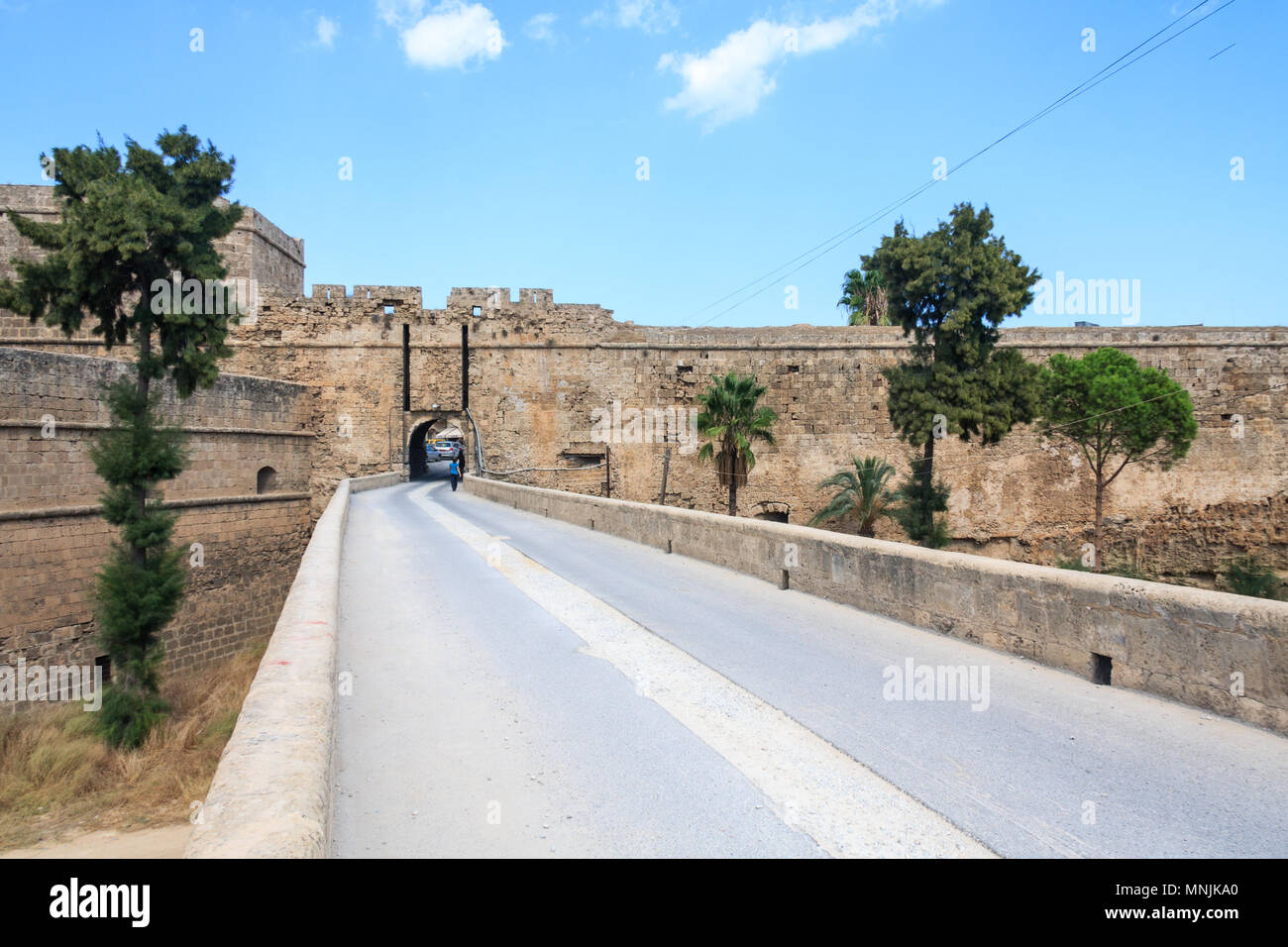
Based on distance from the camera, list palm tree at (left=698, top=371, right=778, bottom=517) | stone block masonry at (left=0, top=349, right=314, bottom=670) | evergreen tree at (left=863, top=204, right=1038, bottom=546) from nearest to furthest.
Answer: stone block masonry at (left=0, top=349, right=314, bottom=670), evergreen tree at (left=863, top=204, right=1038, bottom=546), palm tree at (left=698, top=371, right=778, bottom=517)

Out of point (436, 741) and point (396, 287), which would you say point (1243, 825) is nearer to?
point (436, 741)

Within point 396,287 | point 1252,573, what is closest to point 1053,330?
point 1252,573

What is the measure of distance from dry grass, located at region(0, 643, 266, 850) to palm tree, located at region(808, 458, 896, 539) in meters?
16.5

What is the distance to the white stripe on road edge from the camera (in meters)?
2.90

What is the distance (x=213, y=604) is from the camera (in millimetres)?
19328

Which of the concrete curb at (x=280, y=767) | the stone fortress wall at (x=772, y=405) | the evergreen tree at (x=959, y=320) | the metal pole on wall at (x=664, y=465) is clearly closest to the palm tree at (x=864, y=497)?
the evergreen tree at (x=959, y=320)

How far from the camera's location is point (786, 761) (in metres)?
3.66

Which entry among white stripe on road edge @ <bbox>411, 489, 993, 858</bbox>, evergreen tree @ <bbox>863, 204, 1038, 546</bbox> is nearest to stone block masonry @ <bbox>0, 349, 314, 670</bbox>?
white stripe on road edge @ <bbox>411, 489, 993, 858</bbox>

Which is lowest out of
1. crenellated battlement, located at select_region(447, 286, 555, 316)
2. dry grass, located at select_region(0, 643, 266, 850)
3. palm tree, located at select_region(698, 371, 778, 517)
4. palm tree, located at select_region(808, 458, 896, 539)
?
dry grass, located at select_region(0, 643, 266, 850)

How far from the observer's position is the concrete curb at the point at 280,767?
2225 millimetres

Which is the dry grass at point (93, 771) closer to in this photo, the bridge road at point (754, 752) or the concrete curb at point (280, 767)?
the bridge road at point (754, 752)

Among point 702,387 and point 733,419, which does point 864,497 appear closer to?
point 733,419

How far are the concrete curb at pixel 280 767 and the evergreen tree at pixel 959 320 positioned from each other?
60.9 ft

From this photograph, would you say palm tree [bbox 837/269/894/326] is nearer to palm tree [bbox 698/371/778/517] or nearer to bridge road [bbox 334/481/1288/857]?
palm tree [bbox 698/371/778/517]
